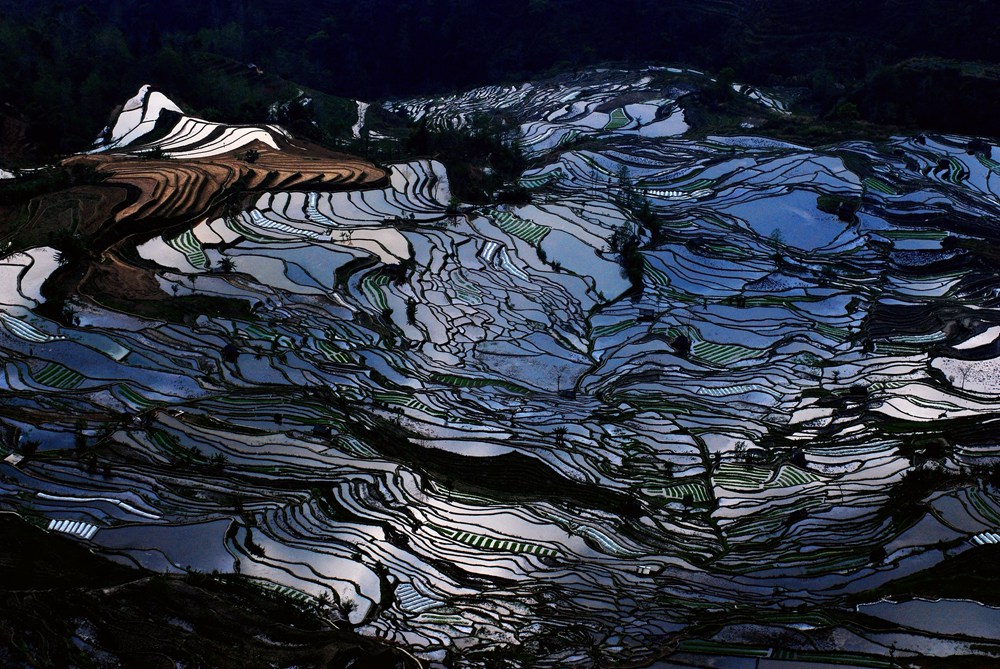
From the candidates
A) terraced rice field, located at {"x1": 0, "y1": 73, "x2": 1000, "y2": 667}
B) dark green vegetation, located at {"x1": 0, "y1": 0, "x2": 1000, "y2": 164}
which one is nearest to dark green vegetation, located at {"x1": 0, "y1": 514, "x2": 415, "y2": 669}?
terraced rice field, located at {"x1": 0, "y1": 73, "x2": 1000, "y2": 667}

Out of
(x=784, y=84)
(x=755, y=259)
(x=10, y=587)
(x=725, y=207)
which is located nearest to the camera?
(x=10, y=587)

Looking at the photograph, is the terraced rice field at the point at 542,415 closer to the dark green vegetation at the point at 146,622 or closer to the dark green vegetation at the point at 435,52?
the dark green vegetation at the point at 146,622

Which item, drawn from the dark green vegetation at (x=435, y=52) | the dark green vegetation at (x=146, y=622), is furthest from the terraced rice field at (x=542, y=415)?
the dark green vegetation at (x=435, y=52)

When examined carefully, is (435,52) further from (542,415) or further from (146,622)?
(146,622)

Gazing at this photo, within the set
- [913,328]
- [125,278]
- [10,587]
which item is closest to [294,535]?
[10,587]

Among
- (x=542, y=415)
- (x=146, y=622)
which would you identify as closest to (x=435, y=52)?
(x=542, y=415)

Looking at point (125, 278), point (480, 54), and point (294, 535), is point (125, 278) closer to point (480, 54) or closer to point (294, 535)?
point (294, 535)

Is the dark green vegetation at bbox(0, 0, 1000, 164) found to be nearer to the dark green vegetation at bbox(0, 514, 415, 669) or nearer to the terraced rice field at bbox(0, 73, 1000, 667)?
the terraced rice field at bbox(0, 73, 1000, 667)
